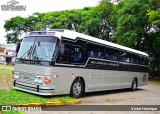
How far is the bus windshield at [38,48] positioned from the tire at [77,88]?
6.74 feet

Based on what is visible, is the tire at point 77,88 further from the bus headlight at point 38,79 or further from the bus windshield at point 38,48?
the bus windshield at point 38,48

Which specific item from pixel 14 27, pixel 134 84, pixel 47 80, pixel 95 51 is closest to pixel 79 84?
pixel 95 51

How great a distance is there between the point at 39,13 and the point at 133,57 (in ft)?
140

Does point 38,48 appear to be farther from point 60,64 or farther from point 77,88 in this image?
point 77,88

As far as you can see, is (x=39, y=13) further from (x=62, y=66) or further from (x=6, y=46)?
(x=62, y=66)

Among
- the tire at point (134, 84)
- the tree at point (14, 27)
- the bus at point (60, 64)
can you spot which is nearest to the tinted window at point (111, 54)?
the bus at point (60, 64)

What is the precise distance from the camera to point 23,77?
11133 mm

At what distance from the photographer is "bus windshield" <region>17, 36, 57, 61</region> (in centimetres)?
1057

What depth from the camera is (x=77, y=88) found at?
11.9 m

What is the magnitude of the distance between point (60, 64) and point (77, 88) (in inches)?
71.5

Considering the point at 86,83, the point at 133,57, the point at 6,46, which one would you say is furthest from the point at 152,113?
the point at 6,46

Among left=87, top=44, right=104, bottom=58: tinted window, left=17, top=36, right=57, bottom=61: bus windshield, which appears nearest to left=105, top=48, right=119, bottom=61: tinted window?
left=87, top=44, right=104, bottom=58: tinted window

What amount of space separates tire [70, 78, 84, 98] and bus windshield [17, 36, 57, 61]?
6.74 feet

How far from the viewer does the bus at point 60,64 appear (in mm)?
10438
